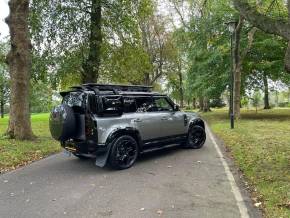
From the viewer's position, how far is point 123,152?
856 centimetres

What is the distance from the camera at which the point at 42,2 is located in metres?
17.2

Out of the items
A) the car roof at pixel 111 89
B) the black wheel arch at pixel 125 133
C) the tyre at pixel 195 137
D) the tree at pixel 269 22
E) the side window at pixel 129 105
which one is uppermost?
the tree at pixel 269 22

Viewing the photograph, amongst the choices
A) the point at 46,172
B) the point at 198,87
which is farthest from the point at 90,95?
the point at 198,87

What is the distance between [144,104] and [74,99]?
6.38ft

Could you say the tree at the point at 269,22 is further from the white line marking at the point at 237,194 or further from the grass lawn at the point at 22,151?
the grass lawn at the point at 22,151

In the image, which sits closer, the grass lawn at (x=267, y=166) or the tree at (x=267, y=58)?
the grass lawn at (x=267, y=166)

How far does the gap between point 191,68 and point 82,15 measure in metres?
12.4

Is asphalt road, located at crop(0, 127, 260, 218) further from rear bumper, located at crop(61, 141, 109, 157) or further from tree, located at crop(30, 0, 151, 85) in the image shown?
tree, located at crop(30, 0, 151, 85)

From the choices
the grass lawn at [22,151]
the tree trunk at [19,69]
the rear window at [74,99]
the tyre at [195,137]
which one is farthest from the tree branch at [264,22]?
the tree trunk at [19,69]

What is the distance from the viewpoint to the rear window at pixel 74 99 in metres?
8.34

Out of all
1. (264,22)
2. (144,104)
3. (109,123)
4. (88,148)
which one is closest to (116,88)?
(144,104)

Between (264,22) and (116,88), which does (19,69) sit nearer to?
(116,88)

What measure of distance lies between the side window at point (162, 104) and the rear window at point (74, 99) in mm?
2352

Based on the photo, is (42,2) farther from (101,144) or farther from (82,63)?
(101,144)
